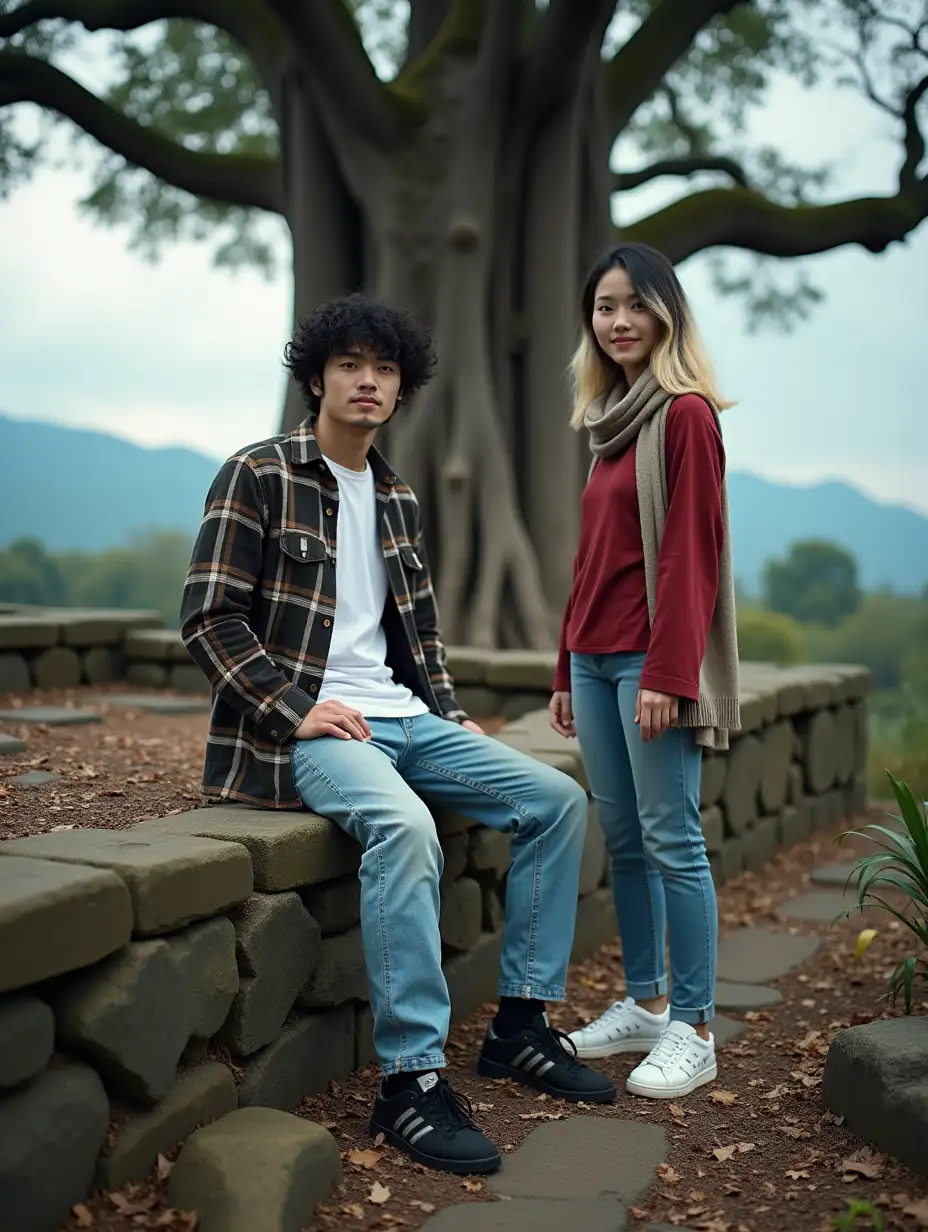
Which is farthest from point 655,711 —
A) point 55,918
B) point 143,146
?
point 143,146

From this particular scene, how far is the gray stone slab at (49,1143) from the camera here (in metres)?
2.03

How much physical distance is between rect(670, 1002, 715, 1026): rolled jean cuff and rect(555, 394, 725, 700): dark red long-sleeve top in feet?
2.68

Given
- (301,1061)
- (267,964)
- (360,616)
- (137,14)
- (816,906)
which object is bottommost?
(816,906)

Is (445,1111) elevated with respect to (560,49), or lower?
lower

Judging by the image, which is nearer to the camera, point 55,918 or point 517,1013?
point 55,918

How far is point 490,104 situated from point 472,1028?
4.97 metres

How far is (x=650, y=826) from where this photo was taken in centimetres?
305

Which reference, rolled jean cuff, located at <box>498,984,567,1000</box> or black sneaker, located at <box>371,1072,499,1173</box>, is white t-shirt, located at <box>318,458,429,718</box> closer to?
rolled jean cuff, located at <box>498,984,567,1000</box>

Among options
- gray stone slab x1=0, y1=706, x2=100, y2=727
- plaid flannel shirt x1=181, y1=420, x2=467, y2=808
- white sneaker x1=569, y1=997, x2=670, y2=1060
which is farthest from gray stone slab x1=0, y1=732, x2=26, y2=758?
white sneaker x1=569, y1=997, x2=670, y2=1060

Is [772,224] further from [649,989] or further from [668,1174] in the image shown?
[668,1174]

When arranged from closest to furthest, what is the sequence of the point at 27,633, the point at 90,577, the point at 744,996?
the point at 744,996
the point at 27,633
the point at 90,577

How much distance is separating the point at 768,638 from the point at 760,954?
8031 mm

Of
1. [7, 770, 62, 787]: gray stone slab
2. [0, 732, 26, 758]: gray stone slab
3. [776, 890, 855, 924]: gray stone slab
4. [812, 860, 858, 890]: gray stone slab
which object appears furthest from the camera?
[812, 860, 858, 890]: gray stone slab

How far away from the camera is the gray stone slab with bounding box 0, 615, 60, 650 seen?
243 inches
